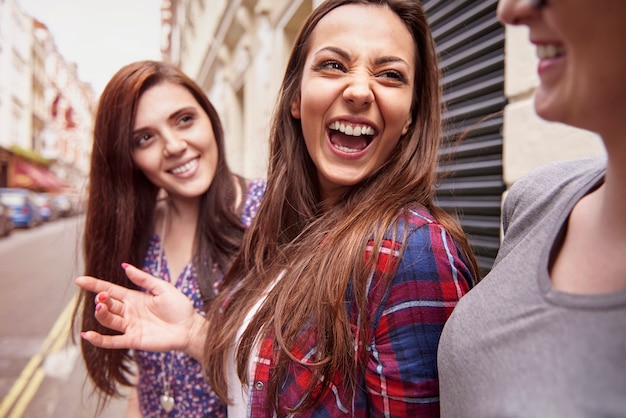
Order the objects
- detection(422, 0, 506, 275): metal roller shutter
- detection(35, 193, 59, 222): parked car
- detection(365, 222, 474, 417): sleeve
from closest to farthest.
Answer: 1. detection(365, 222, 474, 417): sleeve
2. detection(422, 0, 506, 275): metal roller shutter
3. detection(35, 193, 59, 222): parked car

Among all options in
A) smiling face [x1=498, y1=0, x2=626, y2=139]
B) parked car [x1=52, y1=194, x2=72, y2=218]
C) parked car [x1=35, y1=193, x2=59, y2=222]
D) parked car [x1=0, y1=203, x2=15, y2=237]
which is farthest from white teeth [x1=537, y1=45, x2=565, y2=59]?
parked car [x1=52, y1=194, x2=72, y2=218]

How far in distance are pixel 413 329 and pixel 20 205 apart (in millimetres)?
16373

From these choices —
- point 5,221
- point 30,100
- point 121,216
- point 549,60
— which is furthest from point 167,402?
point 30,100

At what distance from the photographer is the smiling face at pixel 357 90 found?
120cm

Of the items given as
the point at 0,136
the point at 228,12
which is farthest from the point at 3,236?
the point at 228,12

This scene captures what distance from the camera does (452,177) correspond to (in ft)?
8.73

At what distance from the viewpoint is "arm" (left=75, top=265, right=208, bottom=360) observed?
1.42m

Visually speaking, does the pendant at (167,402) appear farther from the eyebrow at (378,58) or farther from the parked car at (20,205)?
the parked car at (20,205)

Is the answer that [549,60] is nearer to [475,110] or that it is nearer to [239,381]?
[239,381]

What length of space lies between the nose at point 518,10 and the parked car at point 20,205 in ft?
50.4

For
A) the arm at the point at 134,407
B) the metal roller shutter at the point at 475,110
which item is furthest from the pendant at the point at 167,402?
the metal roller shutter at the point at 475,110

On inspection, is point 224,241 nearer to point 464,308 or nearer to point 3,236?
point 464,308

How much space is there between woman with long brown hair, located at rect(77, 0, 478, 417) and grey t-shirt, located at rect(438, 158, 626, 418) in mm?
153

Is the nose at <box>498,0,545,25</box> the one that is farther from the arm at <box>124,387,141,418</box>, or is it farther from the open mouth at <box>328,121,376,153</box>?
the arm at <box>124,387,141,418</box>
